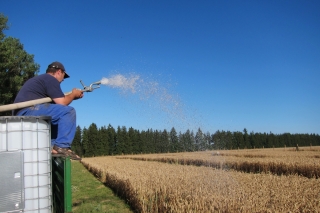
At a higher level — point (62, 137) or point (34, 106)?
A: point (34, 106)

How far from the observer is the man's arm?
3.01 metres

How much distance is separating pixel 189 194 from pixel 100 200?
18.5ft

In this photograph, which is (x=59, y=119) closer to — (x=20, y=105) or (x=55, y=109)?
(x=55, y=109)

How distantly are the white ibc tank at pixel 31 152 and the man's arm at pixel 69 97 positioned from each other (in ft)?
2.52

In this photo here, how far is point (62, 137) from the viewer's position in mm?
2889

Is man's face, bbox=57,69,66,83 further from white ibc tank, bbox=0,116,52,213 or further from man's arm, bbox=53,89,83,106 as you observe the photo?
white ibc tank, bbox=0,116,52,213

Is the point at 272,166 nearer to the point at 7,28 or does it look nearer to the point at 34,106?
the point at 34,106

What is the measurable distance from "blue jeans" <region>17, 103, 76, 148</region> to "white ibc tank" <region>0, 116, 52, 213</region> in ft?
1.81

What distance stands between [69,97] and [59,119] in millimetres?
387

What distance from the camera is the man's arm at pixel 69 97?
3.01 metres


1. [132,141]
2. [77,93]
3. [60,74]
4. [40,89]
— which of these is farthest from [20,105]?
[132,141]

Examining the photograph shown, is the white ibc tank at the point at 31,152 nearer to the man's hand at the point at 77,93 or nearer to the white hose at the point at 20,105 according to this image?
the white hose at the point at 20,105

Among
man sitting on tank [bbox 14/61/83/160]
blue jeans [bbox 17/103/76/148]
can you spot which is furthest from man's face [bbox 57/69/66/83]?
blue jeans [bbox 17/103/76/148]

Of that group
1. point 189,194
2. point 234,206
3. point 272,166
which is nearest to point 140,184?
point 189,194
